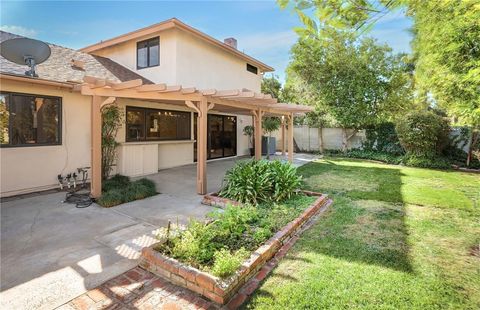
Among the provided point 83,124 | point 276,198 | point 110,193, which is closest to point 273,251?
point 276,198

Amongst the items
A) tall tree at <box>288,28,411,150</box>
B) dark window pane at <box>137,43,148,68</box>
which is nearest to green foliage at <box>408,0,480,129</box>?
tall tree at <box>288,28,411,150</box>

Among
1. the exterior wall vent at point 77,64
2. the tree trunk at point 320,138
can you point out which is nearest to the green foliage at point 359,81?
the tree trunk at point 320,138

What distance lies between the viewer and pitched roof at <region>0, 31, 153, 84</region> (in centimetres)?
773

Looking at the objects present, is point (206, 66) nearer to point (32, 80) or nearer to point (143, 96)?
point (143, 96)

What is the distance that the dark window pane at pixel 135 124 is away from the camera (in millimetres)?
10375

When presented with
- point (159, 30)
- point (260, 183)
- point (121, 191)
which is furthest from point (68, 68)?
point (260, 183)

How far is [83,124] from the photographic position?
8883mm

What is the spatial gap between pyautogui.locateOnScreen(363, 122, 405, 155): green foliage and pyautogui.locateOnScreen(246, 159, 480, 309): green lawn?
26.8ft

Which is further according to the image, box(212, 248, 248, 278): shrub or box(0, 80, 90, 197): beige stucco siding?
box(0, 80, 90, 197): beige stucco siding

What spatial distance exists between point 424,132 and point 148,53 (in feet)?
45.3

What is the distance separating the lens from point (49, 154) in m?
8.02

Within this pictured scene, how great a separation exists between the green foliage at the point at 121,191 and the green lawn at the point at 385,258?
15.7 feet

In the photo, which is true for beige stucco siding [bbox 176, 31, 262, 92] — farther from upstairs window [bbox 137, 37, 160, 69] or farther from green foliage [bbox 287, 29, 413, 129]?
green foliage [bbox 287, 29, 413, 129]

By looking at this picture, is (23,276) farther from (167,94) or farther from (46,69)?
(46,69)
